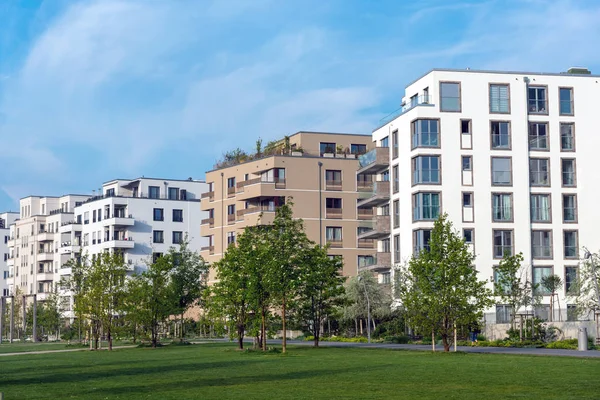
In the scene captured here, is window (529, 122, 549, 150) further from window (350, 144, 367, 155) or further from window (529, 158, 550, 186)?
window (350, 144, 367, 155)

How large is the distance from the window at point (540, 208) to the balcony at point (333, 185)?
1197 inches

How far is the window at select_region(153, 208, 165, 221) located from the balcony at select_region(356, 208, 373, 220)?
159 feet

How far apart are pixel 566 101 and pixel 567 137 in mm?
3420

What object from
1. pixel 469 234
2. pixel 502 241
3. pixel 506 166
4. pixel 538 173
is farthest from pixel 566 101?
pixel 469 234

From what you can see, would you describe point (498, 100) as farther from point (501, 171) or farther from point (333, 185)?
point (333, 185)

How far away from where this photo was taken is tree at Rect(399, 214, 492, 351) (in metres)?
51.5

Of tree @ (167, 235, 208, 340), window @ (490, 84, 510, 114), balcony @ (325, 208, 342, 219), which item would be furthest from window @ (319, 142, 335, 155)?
window @ (490, 84, 510, 114)

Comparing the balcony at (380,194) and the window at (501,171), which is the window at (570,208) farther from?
the balcony at (380,194)

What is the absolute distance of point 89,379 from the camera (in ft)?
115

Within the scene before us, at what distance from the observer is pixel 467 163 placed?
88875mm

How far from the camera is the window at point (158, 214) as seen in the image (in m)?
152

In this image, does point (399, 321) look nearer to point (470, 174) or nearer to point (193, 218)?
point (470, 174)

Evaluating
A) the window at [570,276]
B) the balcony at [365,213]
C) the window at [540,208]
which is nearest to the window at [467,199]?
the window at [540,208]

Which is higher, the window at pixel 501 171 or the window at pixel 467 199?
the window at pixel 501 171
